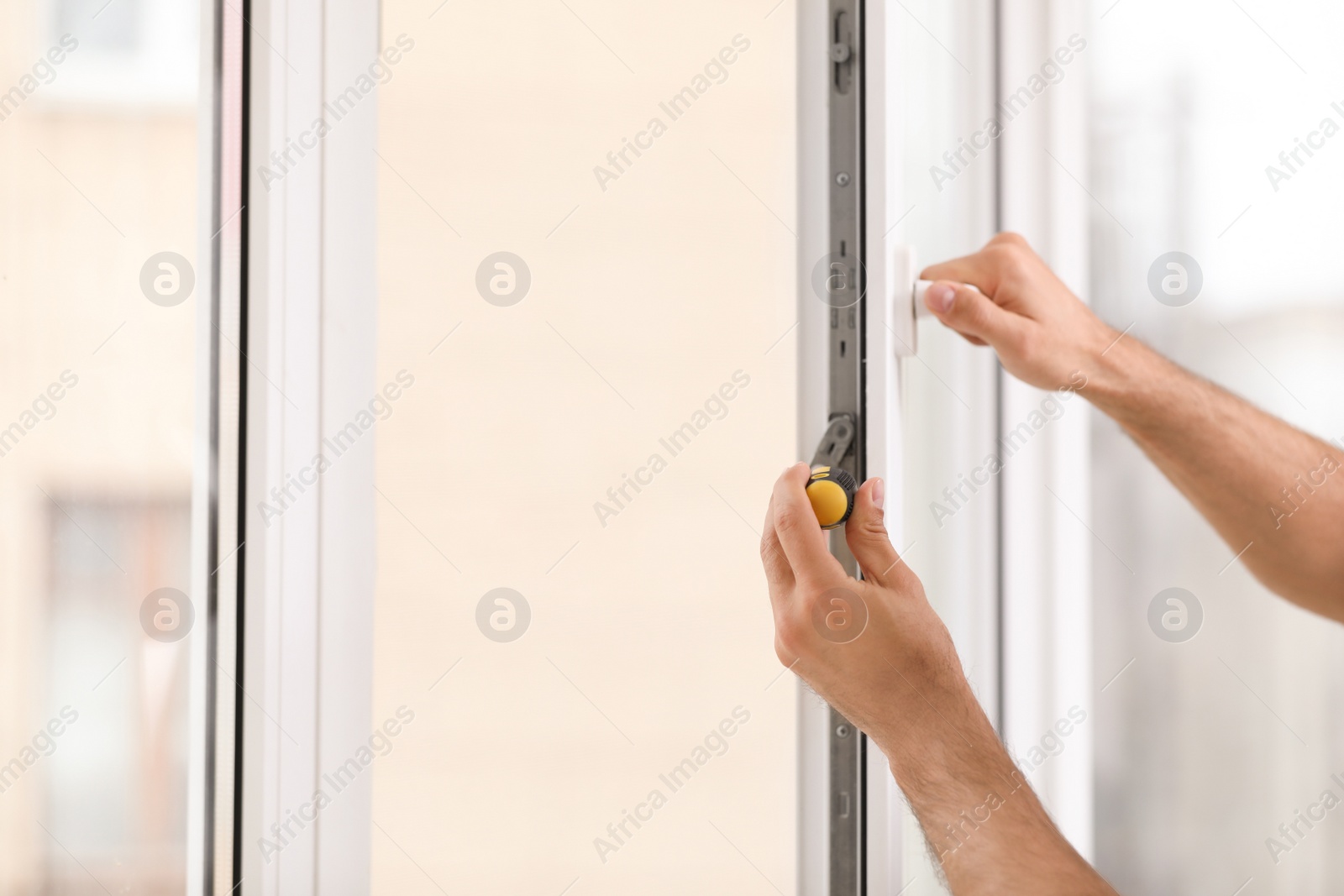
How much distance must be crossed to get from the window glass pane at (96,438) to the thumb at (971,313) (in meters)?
0.62

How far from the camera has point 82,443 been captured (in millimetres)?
650

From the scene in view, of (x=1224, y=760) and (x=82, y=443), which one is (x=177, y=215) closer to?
(x=82, y=443)

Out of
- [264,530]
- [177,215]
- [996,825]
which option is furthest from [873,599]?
[177,215]

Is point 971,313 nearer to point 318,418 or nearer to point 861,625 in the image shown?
point 861,625

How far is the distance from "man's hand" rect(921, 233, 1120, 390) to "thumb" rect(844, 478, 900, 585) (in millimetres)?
262

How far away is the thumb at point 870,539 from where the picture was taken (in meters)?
0.68

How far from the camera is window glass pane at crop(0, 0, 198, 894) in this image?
62 centimetres

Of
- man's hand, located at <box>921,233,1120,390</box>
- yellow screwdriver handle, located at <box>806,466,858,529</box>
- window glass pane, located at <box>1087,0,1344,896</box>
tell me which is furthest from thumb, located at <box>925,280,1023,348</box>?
window glass pane, located at <box>1087,0,1344,896</box>

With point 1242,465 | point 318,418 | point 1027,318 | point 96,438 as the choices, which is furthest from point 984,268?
point 96,438

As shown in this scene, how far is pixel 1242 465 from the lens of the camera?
3.09ft

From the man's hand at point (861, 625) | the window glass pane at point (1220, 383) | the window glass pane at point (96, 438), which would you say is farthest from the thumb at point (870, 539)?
the window glass pane at point (1220, 383)

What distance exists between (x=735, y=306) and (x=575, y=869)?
1.90 feet

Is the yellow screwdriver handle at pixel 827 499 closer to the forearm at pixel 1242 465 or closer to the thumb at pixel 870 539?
the thumb at pixel 870 539

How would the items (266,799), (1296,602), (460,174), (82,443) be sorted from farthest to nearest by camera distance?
1. (1296,602)
2. (460,174)
3. (266,799)
4. (82,443)
